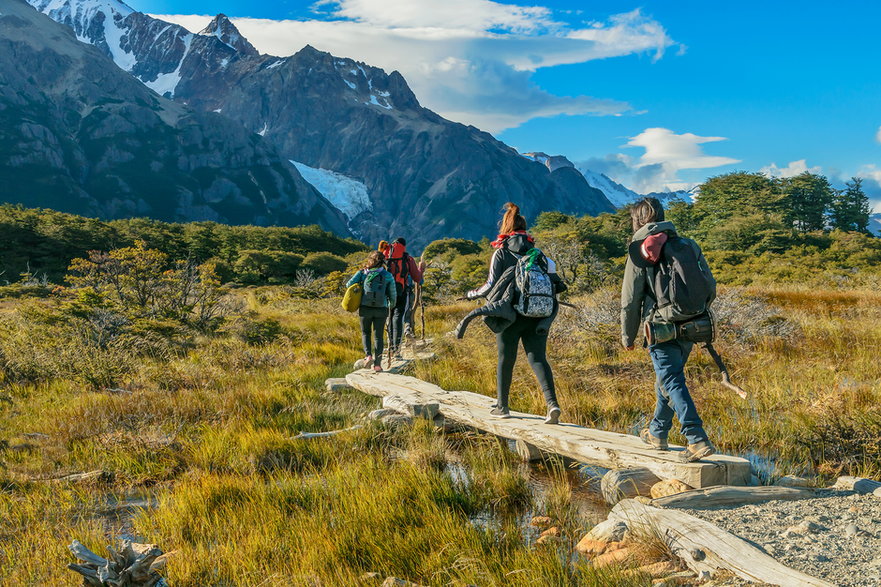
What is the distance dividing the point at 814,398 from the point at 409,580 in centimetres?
485

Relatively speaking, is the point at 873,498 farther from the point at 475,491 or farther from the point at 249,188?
the point at 249,188

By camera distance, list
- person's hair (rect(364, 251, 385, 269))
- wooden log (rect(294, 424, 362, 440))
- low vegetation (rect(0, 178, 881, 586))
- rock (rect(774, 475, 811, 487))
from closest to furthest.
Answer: low vegetation (rect(0, 178, 881, 586))
rock (rect(774, 475, 811, 487))
wooden log (rect(294, 424, 362, 440))
person's hair (rect(364, 251, 385, 269))

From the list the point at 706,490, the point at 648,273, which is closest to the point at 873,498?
the point at 706,490

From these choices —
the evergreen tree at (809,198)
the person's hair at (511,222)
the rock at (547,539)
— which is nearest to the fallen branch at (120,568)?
the rock at (547,539)

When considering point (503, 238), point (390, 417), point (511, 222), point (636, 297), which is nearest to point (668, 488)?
point (636, 297)

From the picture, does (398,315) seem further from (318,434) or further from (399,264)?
(318,434)

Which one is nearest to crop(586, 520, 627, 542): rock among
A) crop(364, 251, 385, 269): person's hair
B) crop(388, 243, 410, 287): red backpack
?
crop(364, 251, 385, 269): person's hair

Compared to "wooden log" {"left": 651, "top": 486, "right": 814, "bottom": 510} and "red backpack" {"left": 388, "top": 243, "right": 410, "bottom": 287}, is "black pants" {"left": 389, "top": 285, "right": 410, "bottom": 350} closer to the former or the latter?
"red backpack" {"left": 388, "top": 243, "right": 410, "bottom": 287}

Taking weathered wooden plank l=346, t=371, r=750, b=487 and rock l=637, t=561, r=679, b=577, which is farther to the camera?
weathered wooden plank l=346, t=371, r=750, b=487

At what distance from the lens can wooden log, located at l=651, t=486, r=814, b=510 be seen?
11.0ft

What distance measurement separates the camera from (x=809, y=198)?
5062 centimetres

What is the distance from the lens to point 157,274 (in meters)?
12.3

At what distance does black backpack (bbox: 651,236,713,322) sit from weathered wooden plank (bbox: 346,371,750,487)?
41.7 inches

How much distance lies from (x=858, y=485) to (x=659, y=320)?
1.68 meters
